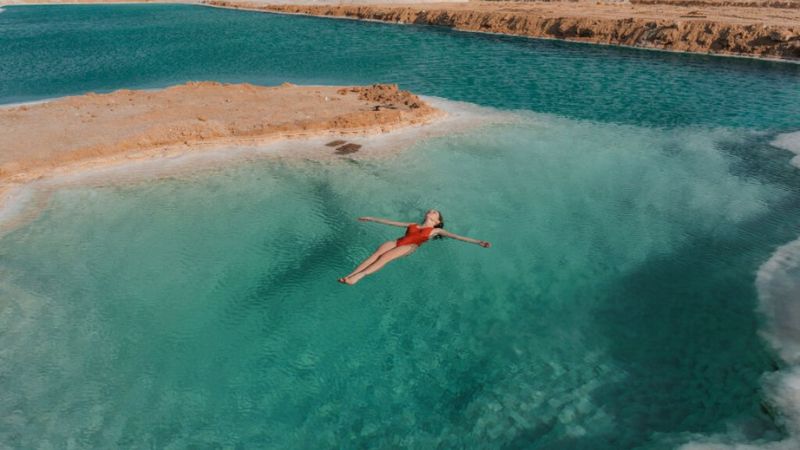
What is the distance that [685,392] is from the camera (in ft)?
34.9

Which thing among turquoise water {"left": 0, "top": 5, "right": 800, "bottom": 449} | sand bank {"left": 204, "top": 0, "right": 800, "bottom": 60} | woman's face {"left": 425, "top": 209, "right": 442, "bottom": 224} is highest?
sand bank {"left": 204, "top": 0, "right": 800, "bottom": 60}

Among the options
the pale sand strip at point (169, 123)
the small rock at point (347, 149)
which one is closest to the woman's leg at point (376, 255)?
the small rock at point (347, 149)

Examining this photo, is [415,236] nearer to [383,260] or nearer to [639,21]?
[383,260]

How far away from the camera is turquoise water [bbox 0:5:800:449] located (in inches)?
399

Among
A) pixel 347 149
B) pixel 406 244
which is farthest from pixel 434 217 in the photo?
pixel 347 149

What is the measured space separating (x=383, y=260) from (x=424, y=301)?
1.77 metres

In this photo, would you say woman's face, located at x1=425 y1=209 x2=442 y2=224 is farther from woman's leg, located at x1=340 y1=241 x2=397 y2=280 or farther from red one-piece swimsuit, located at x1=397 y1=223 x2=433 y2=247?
woman's leg, located at x1=340 y1=241 x2=397 y2=280

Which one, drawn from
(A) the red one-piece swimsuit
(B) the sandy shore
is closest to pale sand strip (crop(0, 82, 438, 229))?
(B) the sandy shore

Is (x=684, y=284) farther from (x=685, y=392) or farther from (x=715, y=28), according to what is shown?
(x=715, y=28)

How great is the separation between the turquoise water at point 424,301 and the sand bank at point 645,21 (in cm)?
2179

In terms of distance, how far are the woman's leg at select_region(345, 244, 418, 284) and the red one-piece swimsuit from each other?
0.16 m

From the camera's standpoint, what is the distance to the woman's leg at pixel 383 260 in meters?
13.3

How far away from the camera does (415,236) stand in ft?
48.1

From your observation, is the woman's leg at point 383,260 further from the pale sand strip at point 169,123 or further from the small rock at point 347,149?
the pale sand strip at point 169,123
